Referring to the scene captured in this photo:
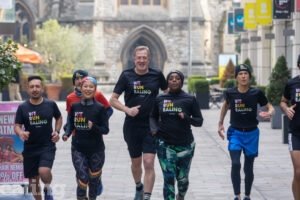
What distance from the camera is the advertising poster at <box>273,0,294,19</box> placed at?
27.4m

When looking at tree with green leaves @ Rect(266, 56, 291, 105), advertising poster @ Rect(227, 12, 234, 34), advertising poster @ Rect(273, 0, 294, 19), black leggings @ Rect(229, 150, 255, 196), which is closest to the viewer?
black leggings @ Rect(229, 150, 255, 196)

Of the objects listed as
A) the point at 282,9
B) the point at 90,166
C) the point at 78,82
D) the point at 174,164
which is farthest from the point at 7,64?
the point at 282,9

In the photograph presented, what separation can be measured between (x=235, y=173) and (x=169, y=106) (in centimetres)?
148

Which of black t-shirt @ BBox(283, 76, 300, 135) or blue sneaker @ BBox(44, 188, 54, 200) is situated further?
blue sneaker @ BBox(44, 188, 54, 200)

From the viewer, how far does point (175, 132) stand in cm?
1028

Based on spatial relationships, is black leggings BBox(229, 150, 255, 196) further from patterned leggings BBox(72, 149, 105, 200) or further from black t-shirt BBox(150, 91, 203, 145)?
patterned leggings BBox(72, 149, 105, 200)

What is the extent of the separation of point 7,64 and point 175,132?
264 cm

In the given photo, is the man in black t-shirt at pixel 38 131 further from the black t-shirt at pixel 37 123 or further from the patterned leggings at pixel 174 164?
the patterned leggings at pixel 174 164

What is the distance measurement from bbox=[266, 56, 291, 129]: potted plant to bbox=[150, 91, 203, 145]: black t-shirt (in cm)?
1348

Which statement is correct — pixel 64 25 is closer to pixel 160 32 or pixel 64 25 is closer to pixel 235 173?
pixel 160 32

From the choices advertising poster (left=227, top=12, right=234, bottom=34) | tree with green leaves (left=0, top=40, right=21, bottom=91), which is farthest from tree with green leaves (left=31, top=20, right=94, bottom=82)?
tree with green leaves (left=0, top=40, right=21, bottom=91)

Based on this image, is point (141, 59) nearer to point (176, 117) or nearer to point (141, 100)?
point (141, 100)

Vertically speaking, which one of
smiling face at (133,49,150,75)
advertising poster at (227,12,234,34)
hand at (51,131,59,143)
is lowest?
hand at (51,131,59,143)

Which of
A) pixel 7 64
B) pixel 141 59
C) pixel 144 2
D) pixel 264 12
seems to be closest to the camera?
pixel 141 59
